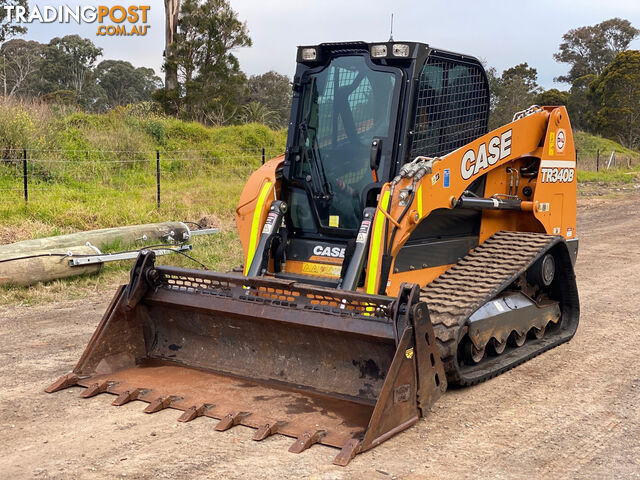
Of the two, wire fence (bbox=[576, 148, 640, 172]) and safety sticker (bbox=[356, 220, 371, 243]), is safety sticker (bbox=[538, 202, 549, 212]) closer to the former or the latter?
safety sticker (bbox=[356, 220, 371, 243])

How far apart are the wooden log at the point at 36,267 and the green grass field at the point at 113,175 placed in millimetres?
107

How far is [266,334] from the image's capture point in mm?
5383

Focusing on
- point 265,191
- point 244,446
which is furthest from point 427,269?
point 244,446

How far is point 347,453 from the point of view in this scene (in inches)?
166

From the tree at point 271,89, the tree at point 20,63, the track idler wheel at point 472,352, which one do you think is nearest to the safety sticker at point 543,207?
the track idler wheel at point 472,352

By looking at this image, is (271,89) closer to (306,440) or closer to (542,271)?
(542,271)

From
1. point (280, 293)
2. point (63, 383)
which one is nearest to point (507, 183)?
point (280, 293)

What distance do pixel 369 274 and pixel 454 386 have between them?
103 cm

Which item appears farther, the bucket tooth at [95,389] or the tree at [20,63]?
the tree at [20,63]

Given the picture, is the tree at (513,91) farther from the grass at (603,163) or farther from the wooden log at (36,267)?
the wooden log at (36,267)

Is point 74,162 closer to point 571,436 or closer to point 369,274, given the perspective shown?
point 369,274

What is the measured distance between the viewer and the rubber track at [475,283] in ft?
17.1

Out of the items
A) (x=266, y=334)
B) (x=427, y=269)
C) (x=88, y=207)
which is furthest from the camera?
(x=88, y=207)

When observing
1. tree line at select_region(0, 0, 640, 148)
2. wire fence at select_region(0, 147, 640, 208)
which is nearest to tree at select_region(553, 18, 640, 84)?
tree line at select_region(0, 0, 640, 148)
